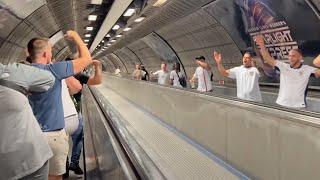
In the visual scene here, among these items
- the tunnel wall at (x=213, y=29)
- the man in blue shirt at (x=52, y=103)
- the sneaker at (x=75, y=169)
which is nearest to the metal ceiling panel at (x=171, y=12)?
the tunnel wall at (x=213, y=29)

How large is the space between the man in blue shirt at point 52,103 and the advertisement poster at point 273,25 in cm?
601

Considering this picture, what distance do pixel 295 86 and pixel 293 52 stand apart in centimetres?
56

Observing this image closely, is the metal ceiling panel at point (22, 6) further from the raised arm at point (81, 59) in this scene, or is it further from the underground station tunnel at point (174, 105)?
the raised arm at point (81, 59)

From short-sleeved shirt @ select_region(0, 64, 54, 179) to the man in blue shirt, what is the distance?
0.74 metres

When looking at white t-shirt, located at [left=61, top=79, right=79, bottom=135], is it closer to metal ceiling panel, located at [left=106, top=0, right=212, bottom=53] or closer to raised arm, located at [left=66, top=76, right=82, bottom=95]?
raised arm, located at [left=66, top=76, right=82, bottom=95]

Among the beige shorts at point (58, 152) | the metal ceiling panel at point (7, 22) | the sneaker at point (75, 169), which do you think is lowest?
the sneaker at point (75, 169)

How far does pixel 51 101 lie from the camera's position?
3953 mm

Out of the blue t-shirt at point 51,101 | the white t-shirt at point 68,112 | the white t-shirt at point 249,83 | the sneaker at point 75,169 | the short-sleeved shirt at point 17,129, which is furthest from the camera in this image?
the white t-shirt at point 249,83

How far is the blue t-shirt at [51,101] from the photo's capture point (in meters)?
3.91

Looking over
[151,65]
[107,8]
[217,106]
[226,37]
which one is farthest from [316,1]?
[151,65]

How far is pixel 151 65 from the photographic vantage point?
28.7 metres

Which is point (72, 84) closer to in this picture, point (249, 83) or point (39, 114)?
point (39, 114)

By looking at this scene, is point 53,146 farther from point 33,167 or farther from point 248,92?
point 248,92

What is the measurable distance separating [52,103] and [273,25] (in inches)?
301
